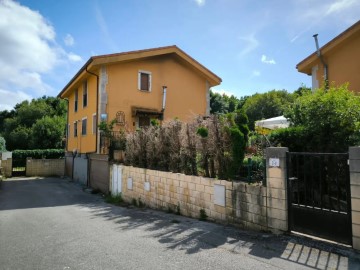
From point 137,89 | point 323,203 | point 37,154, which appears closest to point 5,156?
point 37,154

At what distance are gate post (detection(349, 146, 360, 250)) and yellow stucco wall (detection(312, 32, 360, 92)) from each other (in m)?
7.57

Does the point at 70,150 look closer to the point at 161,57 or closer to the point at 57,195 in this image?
the point at 57,195

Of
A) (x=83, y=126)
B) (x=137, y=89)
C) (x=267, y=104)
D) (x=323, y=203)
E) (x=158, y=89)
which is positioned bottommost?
(x=323, y=203)

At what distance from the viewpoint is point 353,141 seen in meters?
5.96

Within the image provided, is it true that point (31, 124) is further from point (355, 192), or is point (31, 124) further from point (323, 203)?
point (355, 192)

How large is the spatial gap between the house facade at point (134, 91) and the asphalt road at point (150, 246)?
8016mm

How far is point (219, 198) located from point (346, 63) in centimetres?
827

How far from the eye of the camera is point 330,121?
6605 millimetres

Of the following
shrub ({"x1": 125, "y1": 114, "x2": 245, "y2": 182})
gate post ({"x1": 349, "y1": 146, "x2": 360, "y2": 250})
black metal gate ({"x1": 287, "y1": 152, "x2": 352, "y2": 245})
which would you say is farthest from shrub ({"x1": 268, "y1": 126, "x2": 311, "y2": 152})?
gate post ({"x1": 349, "y1": 146, "x2": 360, "y2": 250})

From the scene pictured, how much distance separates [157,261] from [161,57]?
1520cm

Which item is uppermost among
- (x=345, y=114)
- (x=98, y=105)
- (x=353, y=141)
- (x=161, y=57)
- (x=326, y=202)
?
(x=161, y=57)

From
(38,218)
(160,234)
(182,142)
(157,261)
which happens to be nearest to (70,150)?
(38,218)

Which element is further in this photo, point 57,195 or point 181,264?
point 57,195

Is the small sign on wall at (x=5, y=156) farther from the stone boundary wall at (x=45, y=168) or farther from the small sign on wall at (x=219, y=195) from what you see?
the small sign on wall at (x=219, y=195)
